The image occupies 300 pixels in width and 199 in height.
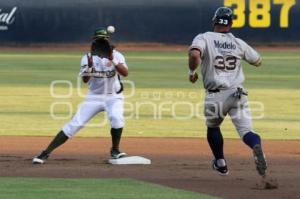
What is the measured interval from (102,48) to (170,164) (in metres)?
1.71

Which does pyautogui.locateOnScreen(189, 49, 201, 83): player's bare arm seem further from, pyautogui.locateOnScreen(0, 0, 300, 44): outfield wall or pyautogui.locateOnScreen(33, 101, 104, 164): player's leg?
pyautogui.locateOnScreen(0, 0, 300, 44): outfield wall

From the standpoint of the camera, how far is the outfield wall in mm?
43312

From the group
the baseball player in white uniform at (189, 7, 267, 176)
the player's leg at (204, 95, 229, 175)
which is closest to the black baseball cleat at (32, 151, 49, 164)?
the player's leg at (204, 95, 229, 175)

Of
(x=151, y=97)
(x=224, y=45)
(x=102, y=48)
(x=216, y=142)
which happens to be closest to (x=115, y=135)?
(x=102, y=48)

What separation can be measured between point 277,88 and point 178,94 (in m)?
3.21

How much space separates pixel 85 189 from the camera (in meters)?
8.61

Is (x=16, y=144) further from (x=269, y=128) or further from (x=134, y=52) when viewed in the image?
(x=134, y=52)

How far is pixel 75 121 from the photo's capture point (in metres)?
10.8

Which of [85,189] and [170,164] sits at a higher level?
[85,189]

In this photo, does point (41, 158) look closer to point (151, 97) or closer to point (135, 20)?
point (151, 97)

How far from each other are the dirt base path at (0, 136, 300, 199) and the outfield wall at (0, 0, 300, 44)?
1153 inches

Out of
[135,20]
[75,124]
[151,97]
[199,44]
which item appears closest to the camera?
[199,44]

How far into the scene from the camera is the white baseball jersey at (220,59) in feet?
30.8

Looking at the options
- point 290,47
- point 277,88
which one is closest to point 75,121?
point 277,88
